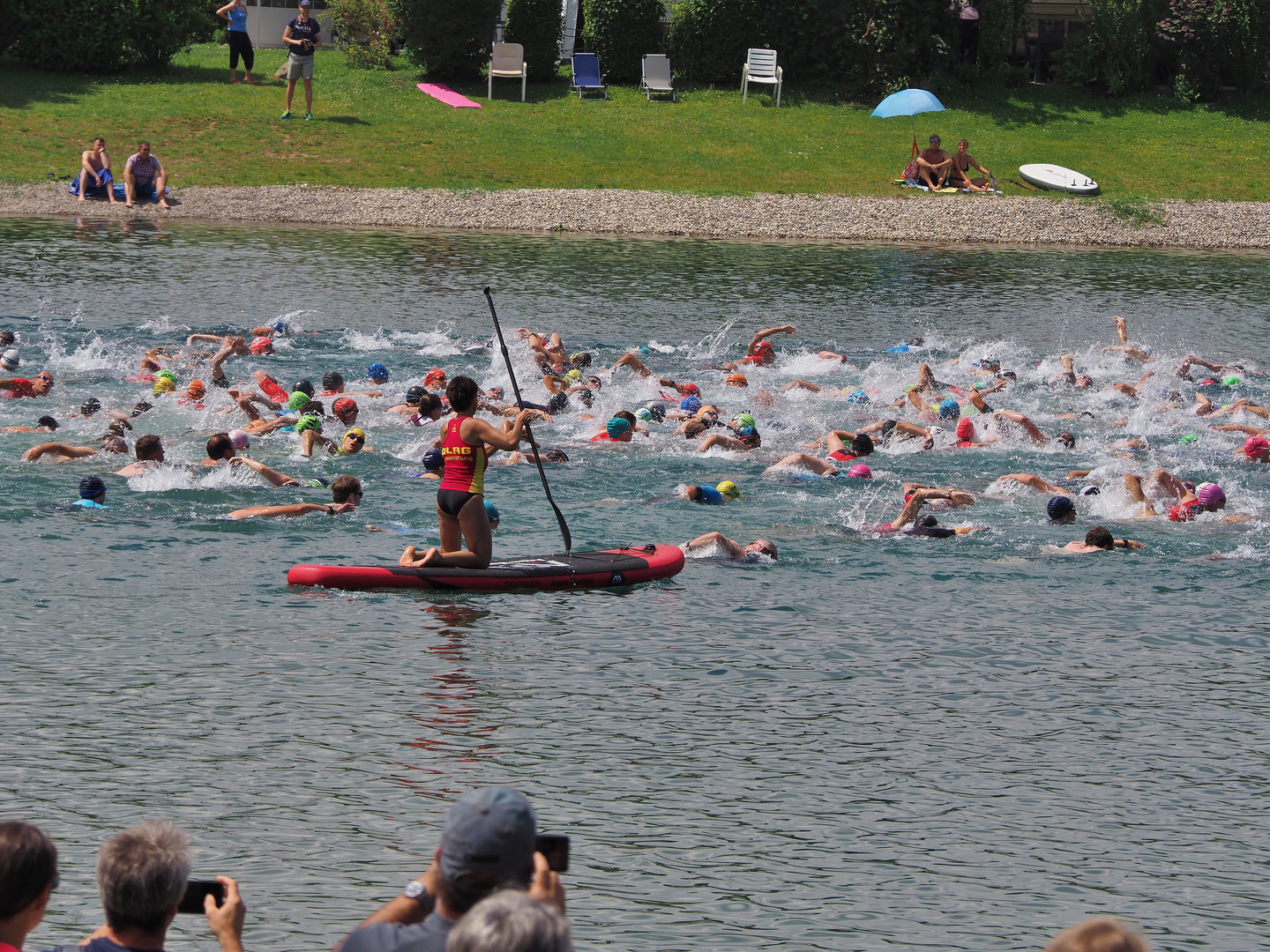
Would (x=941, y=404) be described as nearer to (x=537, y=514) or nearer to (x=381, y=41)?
(x=537, y=514)

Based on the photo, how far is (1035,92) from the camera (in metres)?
43.8

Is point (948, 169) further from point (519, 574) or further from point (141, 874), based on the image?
point (141, 874)

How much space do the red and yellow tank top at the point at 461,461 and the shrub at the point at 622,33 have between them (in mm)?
Answer: 32583

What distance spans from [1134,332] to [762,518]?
43.1 feet

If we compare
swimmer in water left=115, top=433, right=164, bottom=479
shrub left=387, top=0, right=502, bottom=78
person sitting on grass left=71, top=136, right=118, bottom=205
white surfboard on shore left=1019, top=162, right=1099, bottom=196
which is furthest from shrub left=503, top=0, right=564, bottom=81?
swimmer in water left=115, top=433, right=164, bottom=479

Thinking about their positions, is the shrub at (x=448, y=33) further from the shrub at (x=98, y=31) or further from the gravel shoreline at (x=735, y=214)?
the gravel shoreline at (x=735, y=214)

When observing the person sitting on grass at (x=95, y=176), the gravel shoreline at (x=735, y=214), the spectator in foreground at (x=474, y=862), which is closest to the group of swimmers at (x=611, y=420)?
the spectator in foreground at (x=474, y=862)

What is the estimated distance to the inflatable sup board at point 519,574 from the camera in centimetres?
1245

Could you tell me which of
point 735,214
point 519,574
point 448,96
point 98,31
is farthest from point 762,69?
point 519,574

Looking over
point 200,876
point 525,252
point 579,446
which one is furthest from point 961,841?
point 525,252

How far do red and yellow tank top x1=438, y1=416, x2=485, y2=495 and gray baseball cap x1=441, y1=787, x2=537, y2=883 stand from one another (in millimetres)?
7946

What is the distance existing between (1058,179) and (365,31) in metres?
21.2

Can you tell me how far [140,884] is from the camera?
4172mm

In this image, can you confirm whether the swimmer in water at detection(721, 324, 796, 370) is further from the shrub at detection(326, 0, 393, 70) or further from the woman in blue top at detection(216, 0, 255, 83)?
the shrub at detection(326, 0, 393, 70)
